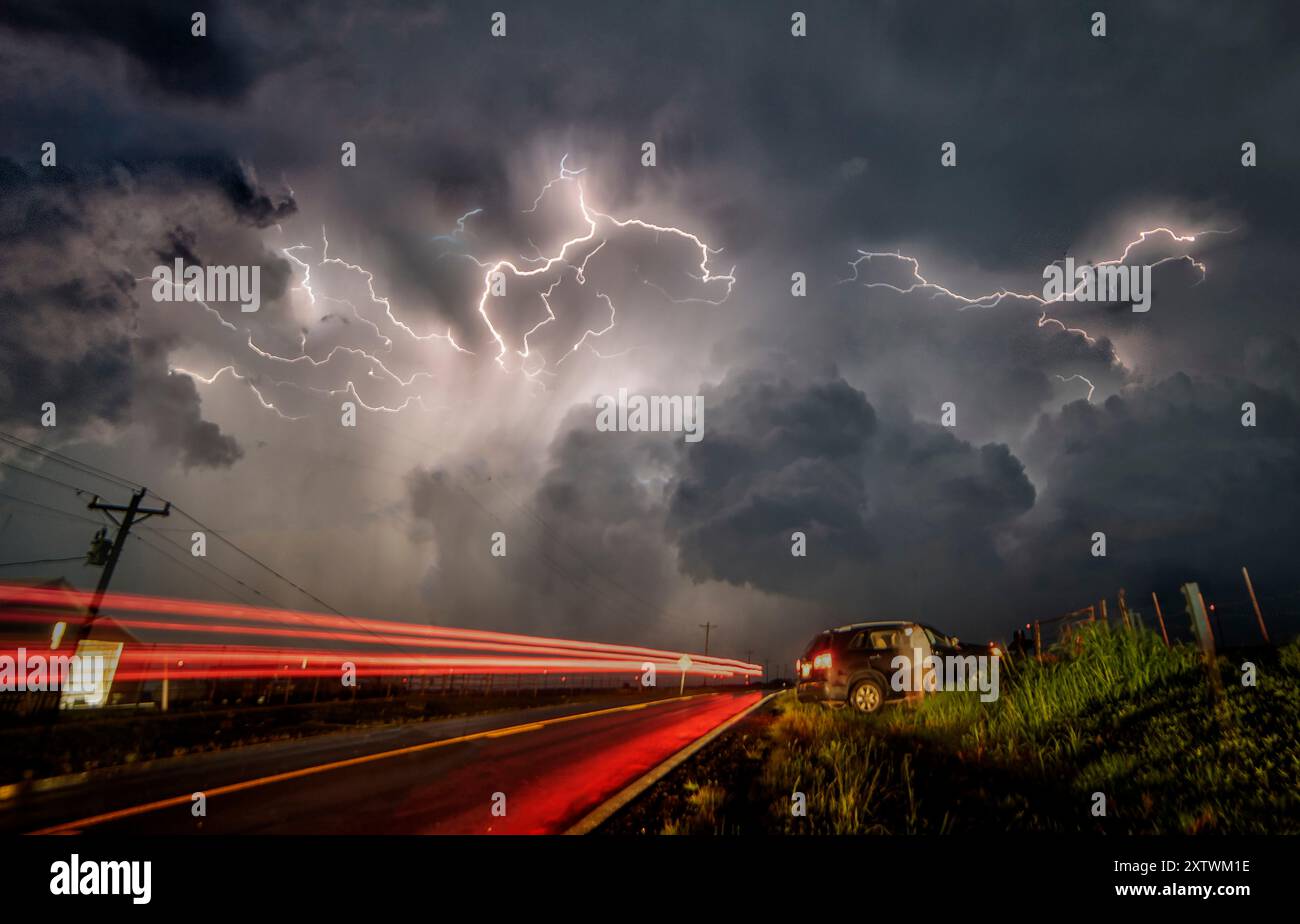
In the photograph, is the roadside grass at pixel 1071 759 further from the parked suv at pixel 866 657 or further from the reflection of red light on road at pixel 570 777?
the parked suv at pixel 866 657

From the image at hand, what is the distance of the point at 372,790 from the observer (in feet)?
19.0

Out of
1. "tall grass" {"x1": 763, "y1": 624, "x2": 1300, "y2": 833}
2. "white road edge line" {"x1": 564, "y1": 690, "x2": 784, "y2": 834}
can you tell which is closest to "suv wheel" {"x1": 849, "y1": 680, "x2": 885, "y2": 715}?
"tall grass" {"x1": 763, "y1": 624, "x2": 1300, "y2": 833}

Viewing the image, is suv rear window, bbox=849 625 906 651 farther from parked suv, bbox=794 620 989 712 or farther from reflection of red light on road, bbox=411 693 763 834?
reflection of red light on road, bbox=411 693 763 834

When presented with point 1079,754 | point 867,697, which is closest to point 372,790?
point 1079,754

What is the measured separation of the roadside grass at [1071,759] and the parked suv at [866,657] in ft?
5.44

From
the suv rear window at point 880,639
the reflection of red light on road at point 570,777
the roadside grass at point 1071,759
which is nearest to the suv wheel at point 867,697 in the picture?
the suv rear window at point 880,639

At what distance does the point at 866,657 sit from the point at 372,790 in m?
9.33

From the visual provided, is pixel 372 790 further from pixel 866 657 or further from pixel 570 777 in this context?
pixel 866 657

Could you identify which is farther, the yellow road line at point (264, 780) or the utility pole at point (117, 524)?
the utility pole at point (117, 524)

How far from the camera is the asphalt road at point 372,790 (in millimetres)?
4609
